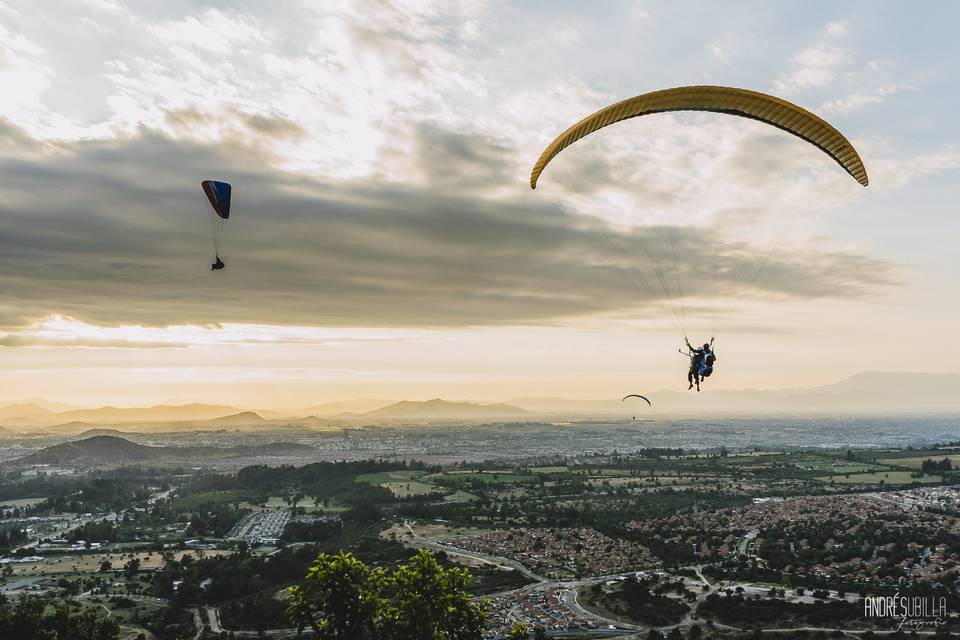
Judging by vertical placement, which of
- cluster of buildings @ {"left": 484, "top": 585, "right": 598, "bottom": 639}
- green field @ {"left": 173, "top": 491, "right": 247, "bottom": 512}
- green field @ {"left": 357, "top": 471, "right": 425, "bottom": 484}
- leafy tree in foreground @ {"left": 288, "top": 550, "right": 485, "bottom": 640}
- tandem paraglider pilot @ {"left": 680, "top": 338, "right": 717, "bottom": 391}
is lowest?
green field @ {"left": 173, "top": 491, "right": 247, "bottom": 512}

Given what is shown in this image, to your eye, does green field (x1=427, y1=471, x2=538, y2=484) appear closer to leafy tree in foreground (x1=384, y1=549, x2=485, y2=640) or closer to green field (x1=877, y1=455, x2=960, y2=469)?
green field (x1=877, y1=455, x2=960, y2=469)

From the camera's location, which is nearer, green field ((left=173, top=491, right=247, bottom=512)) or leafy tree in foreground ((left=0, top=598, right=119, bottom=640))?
leafy tree in foreground ((left=0, top=598, right=119, bottom=640))

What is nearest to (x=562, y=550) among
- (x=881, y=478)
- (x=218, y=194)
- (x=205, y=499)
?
(x=218, y=194)

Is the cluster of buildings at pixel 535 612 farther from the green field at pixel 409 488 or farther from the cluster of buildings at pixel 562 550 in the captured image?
the green field at pixel 409 488

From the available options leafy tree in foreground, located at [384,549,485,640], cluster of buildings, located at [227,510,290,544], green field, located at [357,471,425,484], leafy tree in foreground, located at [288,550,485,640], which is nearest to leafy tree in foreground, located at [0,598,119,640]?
leafy tree in foreground, located at [288,550,485,640]

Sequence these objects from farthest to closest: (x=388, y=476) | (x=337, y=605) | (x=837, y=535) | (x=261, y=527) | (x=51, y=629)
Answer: (x=388, y=476) < (x=261, y=527) < (x=837, y=535) < (x=51, y=629) < (x=337, y=605)

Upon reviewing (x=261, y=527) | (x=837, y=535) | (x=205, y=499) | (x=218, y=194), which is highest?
(x=218, y=194)

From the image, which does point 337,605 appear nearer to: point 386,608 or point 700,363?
point 386,608

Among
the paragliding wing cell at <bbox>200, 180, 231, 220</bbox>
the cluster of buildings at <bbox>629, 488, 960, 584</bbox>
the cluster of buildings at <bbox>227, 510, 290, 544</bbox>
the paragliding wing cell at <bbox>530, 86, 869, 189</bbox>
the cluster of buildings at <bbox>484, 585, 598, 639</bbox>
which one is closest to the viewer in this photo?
the paragliding wing cell at <bbox>530, 86, 869, 189</bbox>
